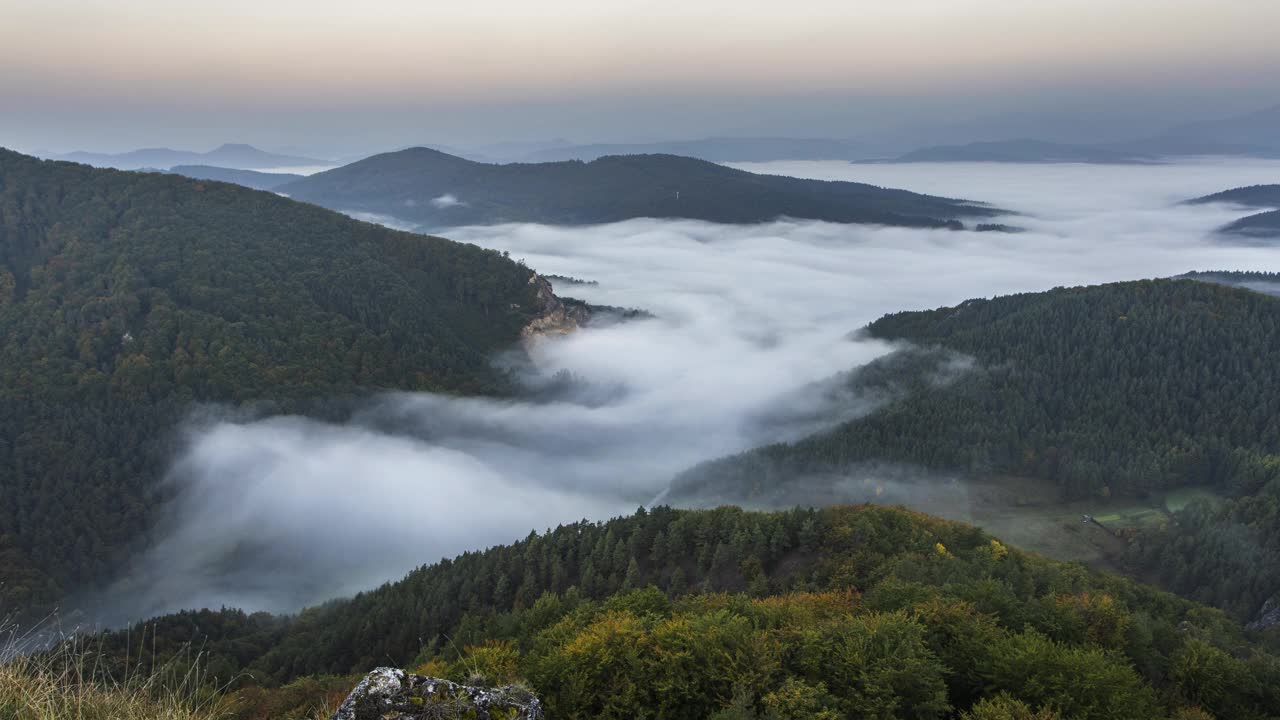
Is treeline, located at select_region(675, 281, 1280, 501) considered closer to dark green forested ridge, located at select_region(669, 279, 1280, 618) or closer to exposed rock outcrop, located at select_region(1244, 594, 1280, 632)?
dark green forested ridge, located at select_region(669, 279, 1280, 618)

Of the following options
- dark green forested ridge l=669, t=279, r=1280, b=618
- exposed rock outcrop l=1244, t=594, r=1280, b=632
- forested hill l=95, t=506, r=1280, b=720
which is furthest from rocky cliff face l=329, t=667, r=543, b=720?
dark green forested ridge l=669, t=279, r=1280, b=618

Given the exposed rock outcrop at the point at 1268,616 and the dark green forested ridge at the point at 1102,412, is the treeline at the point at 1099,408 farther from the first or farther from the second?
the exposed rock outcrop at the point at 1268,616

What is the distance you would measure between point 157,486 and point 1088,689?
149872mm

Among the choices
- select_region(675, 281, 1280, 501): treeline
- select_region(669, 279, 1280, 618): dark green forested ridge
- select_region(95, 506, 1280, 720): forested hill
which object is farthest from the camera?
select_region(675, 281, 1280, 501): treeline

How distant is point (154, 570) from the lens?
387ft

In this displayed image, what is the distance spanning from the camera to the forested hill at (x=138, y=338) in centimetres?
11638

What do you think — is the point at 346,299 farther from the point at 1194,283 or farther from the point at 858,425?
the point at 1194,283

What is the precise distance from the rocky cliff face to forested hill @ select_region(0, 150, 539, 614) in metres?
120

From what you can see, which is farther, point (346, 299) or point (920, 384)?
point (346, 299)

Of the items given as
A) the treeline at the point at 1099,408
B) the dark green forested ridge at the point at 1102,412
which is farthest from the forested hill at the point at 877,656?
the treeline at the point at 1099,408

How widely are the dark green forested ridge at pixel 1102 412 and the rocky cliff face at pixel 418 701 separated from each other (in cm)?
12756

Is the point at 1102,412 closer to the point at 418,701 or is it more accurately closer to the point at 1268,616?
the point at 1268,616

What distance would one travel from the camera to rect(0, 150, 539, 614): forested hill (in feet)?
382

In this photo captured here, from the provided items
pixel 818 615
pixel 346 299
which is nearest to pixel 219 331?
pixel 346 299
